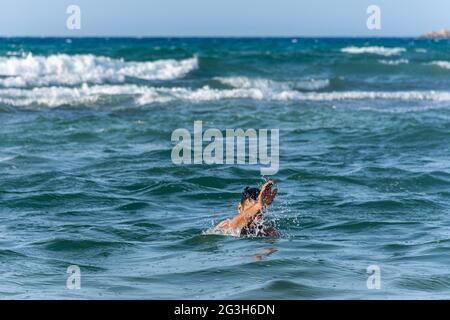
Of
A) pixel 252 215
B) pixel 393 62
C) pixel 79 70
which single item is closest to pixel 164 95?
pixel 79 70

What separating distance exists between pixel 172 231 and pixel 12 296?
9.58 feet

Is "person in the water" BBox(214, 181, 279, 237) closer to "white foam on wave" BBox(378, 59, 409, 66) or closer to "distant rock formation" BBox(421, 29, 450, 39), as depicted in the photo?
"white foam on wave" BBox(378, 59, 409, 66)

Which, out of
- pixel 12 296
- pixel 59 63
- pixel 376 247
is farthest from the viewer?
pixel 59 63

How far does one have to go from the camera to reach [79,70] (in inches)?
1281

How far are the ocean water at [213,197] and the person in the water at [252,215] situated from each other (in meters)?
0.16

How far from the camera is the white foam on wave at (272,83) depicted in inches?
1099

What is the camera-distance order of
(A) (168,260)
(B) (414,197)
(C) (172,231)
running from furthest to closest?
(B) (414,197), (C) (172,231), (A) (168,260)

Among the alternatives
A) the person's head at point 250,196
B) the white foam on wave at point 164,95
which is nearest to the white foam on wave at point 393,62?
the white foam on wave at point 164,95

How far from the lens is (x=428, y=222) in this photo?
9820mm

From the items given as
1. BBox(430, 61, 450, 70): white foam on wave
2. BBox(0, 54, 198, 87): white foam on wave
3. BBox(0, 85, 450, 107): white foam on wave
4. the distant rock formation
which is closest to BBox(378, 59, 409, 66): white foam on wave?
BBox(430, 61, 450, 70): white foam on wave

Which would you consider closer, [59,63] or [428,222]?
[428,222]

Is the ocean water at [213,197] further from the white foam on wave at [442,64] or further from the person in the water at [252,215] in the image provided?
the white foam on wave at [442,64]

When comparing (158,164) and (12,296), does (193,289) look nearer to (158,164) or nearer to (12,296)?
(12,296)

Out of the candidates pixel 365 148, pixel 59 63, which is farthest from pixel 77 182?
pixel 59 63
